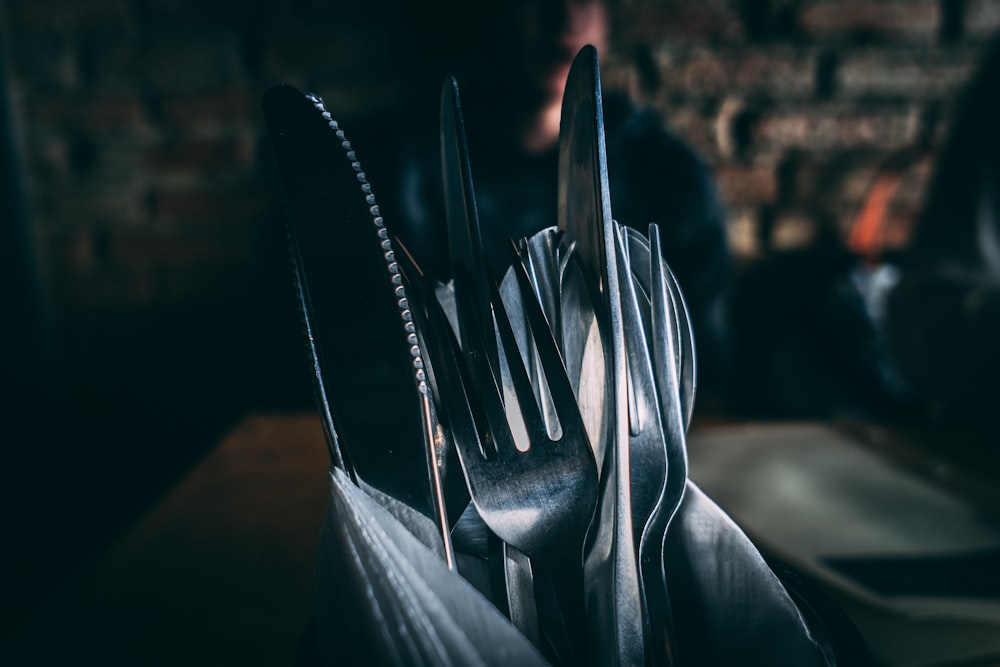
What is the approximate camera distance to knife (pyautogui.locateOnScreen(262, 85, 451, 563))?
14 cm

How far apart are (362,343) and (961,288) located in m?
0.55

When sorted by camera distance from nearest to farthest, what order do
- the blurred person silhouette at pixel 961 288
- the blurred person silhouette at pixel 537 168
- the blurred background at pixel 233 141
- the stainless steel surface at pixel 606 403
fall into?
the stainless steel surface at pixel 606 403 < the blurred person silhouette at pixel 961 288 < the blurred person silhouette at pixel 537 168 < the blurred background at pixel 233 141

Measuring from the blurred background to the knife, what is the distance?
2.31 feet

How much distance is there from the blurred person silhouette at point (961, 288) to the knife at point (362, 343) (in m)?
0.40

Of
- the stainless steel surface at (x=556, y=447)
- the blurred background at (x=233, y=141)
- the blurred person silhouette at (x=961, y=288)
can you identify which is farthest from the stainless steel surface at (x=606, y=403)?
the blurred background at (x=233, y=141)

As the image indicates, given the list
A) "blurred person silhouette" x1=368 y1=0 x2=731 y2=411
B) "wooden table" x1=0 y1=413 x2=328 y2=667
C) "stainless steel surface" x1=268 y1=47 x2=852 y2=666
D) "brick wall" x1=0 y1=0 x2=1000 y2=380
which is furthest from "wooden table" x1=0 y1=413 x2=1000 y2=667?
"brick wall" x1=0 y1=0 x2=1000 y2=380

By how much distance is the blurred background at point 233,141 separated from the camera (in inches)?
34.0

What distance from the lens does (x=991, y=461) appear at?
1.24 ft

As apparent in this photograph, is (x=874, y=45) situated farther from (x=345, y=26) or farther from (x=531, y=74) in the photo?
(x=345, y=26)

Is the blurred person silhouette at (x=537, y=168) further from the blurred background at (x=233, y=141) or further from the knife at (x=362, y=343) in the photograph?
the knife at (x=362, y=343)

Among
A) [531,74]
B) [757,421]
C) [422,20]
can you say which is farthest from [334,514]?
[422,20]

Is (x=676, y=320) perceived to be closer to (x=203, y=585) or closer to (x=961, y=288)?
(x=203, y=585)

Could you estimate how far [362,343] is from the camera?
0.14 meters

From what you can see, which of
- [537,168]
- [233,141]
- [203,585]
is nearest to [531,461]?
[203,585]
